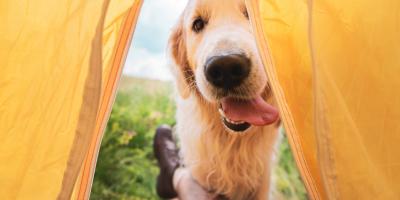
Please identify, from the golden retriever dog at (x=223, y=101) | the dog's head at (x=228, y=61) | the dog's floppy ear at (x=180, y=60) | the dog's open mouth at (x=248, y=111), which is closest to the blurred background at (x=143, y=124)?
the dog's floppy ear at (x=180, y=60)

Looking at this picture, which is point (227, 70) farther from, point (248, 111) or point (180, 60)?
point (180, 60)

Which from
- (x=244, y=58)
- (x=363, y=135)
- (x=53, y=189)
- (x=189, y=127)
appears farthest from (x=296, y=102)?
(x=189, y=127)

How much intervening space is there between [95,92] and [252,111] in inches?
23.5

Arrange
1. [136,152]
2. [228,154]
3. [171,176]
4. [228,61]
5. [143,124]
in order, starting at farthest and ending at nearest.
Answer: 1. [143,124]
2. [136,152]
3. [171,176]
4. [228,154]
5. [228,61]

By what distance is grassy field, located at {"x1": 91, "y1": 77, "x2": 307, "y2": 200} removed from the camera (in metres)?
2.00

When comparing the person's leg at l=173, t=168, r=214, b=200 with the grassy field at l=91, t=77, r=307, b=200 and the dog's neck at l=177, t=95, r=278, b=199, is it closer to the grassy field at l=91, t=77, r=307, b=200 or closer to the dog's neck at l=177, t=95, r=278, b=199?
the dog's neck at l=177, t=95, r=278, b=199

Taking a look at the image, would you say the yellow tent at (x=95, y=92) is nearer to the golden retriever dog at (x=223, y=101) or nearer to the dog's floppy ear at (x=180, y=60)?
the golden retriever dog at (x=223, y=101)

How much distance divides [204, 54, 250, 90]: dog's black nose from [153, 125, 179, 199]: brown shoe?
29.2 inches

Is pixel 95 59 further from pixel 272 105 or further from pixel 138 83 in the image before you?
pixel 138 83

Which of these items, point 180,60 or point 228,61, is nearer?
point 228,61

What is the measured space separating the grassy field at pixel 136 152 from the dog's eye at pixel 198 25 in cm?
87

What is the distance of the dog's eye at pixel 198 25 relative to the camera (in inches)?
54.3

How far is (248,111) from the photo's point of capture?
4.05 ft

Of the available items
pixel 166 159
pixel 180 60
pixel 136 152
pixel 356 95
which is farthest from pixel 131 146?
pixel 356 95
